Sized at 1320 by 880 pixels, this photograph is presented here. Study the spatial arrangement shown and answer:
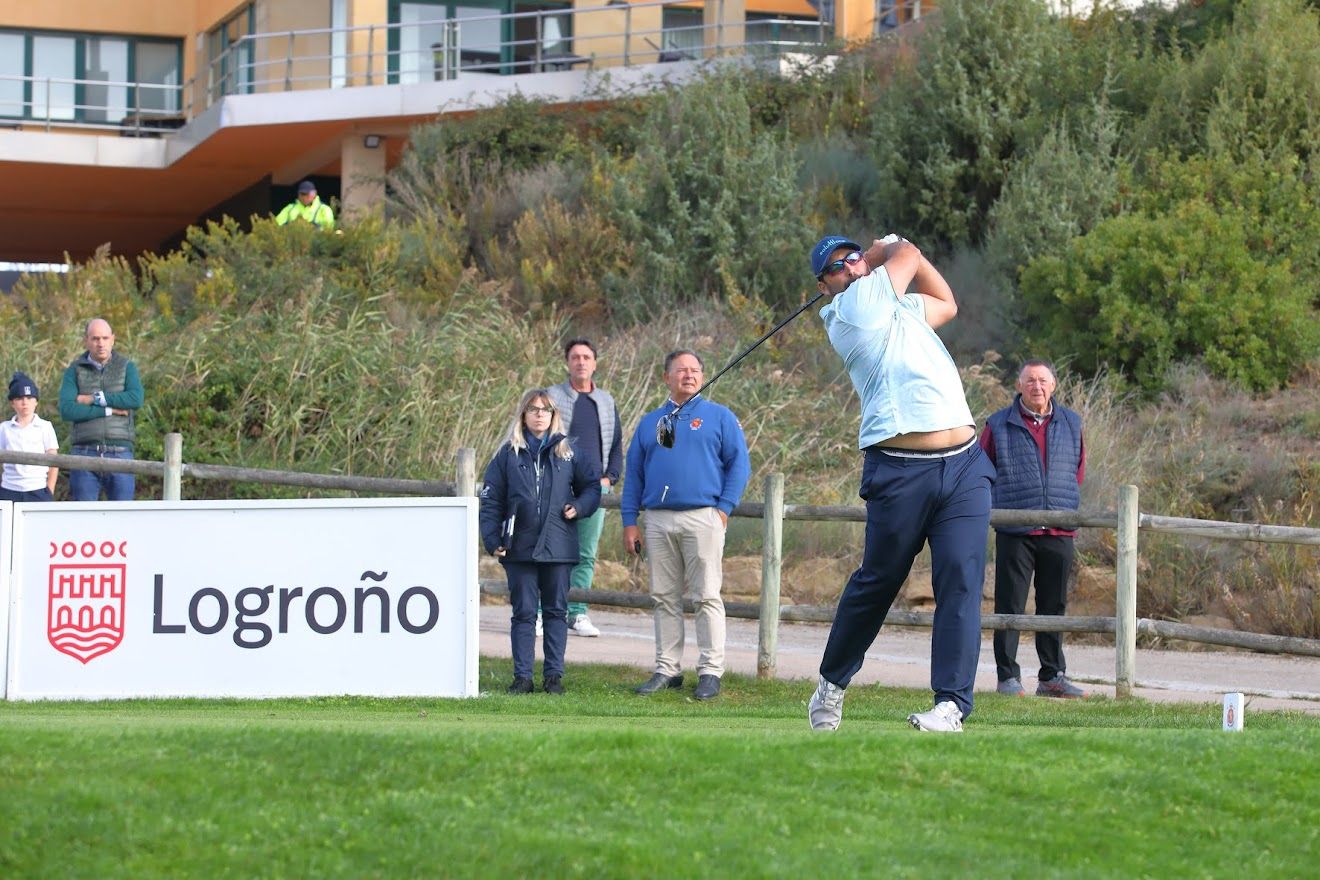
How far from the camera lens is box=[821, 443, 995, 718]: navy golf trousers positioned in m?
7.21

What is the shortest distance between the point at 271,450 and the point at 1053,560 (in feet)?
27.4

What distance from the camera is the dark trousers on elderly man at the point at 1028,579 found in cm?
1130

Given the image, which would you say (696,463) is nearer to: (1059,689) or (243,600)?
(1059,689)

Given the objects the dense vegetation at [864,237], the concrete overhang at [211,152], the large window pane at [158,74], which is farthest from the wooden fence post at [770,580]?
the large window pane at [158,74]

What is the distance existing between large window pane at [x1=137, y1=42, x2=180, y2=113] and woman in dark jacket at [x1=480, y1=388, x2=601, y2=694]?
2760 cm

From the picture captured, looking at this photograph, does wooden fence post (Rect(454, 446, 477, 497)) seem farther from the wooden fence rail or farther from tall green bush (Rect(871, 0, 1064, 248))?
tall green bush (Rect(871, 0, 1064, 248))

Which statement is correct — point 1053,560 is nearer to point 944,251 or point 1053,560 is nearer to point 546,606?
point 546,606

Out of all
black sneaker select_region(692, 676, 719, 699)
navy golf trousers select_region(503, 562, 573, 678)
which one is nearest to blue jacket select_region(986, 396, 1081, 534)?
black sneaker select_region(692, 676, 719, 699)

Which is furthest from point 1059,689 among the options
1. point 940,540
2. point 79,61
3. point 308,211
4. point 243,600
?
point 79,61

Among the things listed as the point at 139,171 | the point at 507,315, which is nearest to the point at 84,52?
the point at 139,171

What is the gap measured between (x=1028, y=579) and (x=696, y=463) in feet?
7.42

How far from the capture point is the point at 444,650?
1061 centimetres

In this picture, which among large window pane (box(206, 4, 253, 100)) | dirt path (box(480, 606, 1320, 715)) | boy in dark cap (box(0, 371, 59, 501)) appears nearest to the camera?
dirt path (box(480, 606, 1320, 715))

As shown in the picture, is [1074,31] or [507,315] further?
[1074,31]
